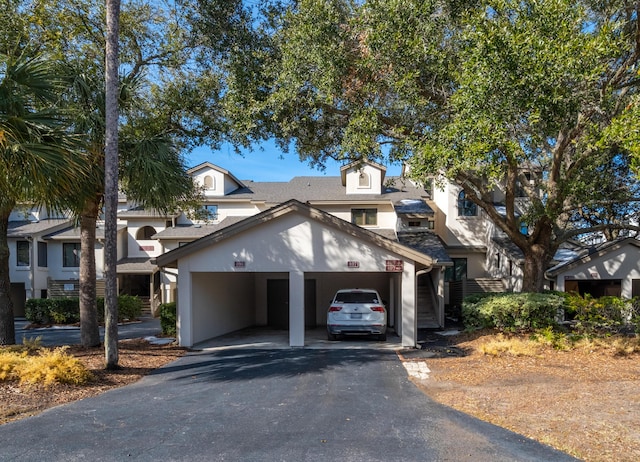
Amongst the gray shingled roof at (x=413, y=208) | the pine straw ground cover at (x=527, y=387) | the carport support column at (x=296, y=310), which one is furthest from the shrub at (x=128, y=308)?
the gray shingled roof at (x=413, y=208)

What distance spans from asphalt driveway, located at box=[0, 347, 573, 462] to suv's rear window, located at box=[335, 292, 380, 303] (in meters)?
3.87

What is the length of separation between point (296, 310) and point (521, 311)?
261 inches

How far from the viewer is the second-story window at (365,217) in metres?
23.3

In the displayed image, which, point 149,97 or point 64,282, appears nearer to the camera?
point 149,97

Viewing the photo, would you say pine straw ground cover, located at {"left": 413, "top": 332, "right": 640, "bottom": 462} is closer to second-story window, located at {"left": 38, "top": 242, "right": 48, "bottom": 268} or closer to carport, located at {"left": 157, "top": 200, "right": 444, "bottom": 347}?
carport, located at {"left": 157, "top": 200, "right": 444, "bottom": 347}

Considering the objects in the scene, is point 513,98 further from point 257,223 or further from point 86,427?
point 86,427

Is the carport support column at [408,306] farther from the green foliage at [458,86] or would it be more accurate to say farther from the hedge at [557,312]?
the green foliage at [458,86]

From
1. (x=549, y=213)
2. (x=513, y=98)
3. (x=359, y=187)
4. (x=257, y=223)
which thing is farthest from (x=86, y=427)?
(x=359, y=187)

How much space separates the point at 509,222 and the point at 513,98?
613cm

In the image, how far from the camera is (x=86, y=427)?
5801mm

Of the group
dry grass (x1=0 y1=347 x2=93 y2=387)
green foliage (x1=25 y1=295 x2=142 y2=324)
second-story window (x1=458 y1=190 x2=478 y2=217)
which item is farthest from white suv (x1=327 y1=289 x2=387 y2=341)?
second-story window (x1=458 y1=190 x2=478 y2=217)

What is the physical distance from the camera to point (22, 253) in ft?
80.9

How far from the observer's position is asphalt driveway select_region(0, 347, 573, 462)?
493 centimetres

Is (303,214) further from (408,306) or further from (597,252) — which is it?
(597,252)
